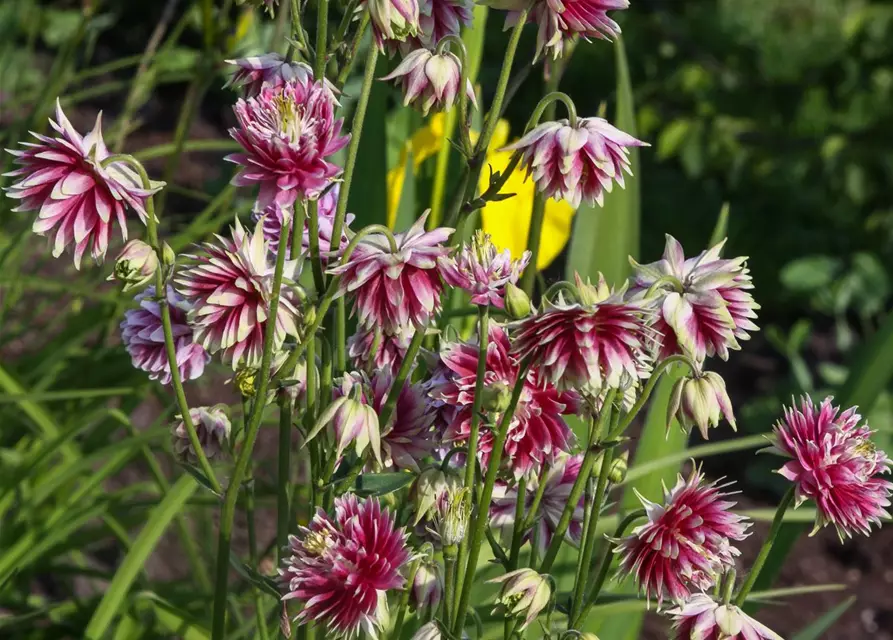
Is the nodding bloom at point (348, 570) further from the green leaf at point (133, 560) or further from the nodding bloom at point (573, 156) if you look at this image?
the green leaf at point (133, 560)

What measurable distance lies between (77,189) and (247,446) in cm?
16

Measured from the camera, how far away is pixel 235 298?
1.82 ft

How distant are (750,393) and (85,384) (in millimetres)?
1423

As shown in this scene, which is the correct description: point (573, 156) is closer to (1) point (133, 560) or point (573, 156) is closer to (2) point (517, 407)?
(2) point (517, 407)

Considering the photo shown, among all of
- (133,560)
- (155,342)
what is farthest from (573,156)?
(133,560)

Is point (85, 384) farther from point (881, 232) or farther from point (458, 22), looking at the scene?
point (881, 232)

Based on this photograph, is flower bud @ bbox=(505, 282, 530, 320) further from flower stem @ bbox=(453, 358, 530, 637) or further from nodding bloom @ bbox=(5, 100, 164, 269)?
nodding bloom @ bbox=(5, 100, 164, 269)

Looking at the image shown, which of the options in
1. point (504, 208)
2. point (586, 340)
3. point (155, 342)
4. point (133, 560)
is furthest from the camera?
point (504, 208)

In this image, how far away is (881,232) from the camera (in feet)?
7.77

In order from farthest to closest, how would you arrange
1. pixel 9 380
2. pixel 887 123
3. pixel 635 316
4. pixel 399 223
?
pixel 887 123 < pixel 9 380 < pixel 399 223 < pixel 635 316

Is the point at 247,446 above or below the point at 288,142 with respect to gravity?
below

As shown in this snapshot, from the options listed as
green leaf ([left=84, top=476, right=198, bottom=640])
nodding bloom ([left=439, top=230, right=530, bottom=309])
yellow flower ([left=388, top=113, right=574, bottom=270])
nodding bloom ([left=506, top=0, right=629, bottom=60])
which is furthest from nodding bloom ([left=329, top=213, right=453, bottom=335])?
yellow flower ([left=388, top=113, right=574, bottom=270])

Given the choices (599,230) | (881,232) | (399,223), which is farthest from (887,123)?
(399,223)

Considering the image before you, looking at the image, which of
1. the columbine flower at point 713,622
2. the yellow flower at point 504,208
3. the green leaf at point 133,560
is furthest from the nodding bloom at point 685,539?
the yellow flower at point 504,208
